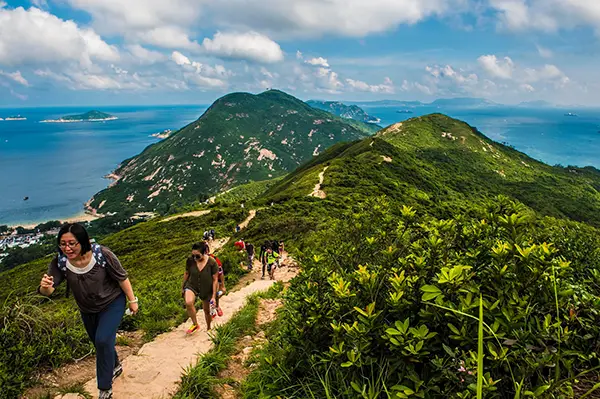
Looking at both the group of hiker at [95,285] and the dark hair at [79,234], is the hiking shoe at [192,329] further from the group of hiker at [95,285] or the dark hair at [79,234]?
the dark hair at [79,234]

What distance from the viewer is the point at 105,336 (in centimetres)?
381

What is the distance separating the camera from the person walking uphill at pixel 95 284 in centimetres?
362

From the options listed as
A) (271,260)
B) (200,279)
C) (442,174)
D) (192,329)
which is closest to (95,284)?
(200,279)

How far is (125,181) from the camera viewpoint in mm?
170375

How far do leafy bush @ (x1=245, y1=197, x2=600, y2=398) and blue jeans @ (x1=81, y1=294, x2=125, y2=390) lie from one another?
1.89 meters

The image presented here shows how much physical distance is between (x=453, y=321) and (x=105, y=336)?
3857 mm

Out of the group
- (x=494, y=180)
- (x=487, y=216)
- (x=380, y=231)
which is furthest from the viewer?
(x=494, y=180)

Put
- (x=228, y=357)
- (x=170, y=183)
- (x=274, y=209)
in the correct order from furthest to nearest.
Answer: (x=170, y=183), (x=274, y=209), (x=228, y=357)

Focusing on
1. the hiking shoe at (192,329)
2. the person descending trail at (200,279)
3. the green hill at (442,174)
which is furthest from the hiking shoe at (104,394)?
the green hill at (442,174)

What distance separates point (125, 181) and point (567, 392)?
7639 inches

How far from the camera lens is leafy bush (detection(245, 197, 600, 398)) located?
1933 mm

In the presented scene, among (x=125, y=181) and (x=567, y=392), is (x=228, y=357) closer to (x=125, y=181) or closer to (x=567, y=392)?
(x=567, y=392)

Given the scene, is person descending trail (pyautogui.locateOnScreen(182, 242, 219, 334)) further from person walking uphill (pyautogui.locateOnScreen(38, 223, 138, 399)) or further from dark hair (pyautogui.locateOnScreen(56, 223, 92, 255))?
dark hair (pyautogui.locateOnScreen(56, 223, 92, 255))

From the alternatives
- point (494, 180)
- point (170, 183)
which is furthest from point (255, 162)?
point (494, 180)
